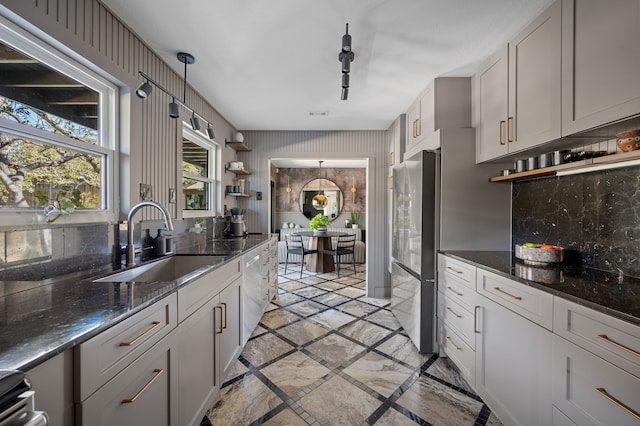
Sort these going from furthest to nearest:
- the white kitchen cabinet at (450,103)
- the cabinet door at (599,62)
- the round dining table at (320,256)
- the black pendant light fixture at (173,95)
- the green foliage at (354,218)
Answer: the green foliage at (354,218)
the round dining table at (320,256)
the white kitchen cabinet at (450,103)
the black pendant light fixture at (173,95)
the cabinet door at (599,62)

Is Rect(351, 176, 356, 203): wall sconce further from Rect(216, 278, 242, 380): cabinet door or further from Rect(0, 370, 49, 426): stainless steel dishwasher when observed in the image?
Rect(0, 370, 49, 426): stainless steel dishwasher

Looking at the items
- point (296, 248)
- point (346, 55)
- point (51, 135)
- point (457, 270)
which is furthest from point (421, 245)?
point (296, 248)

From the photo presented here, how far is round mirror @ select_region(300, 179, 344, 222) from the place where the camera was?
7.45 meters

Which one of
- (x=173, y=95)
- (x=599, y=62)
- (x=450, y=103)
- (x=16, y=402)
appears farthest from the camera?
(x=450, y=103)

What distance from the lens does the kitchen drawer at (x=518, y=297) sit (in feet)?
3.97

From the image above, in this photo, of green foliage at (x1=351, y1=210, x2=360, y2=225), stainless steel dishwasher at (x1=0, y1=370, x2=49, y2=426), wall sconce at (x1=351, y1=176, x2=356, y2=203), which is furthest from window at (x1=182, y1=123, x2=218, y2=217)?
wall sconce at (x1=351, y1=176, x2=356, y2=203)

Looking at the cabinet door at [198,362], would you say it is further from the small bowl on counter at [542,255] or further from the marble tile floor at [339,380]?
the small bowl on counter at [542,255]

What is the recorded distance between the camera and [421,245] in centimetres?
226

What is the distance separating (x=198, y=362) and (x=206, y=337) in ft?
0.44

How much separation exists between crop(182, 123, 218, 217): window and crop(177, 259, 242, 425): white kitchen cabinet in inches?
45.6

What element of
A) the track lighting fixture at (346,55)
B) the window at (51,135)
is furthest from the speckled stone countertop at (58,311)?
the track lighting fixture at (346,55)

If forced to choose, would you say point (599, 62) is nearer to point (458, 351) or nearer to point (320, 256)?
point (458, 351)

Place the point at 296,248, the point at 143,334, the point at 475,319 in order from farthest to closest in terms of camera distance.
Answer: the point at 296,248, the point at 475,319, the point at 143,334

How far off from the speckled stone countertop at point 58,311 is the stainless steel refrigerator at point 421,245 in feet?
5.93
